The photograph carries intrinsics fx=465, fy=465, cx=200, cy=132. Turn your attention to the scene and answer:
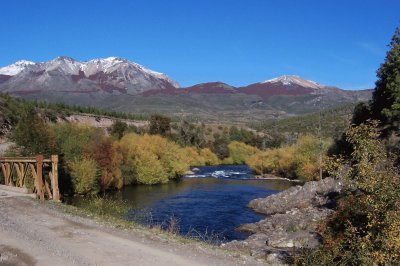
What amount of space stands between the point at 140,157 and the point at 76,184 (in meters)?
19.3

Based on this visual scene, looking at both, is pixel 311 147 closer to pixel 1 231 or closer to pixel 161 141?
pixel 161 141

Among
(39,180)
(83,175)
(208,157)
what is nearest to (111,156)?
(83,175)

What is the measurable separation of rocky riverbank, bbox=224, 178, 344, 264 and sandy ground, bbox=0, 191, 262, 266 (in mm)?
2947

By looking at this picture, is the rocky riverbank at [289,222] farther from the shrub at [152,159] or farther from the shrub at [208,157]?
the shrub at [208,157]

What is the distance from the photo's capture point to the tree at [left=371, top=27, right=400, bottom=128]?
42.1 metres

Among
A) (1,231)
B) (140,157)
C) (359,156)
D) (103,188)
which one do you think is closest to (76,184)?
(103,188)

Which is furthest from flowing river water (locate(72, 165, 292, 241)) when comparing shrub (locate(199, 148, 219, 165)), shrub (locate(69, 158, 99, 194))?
shrub (locate(199, 148, 219, 165))

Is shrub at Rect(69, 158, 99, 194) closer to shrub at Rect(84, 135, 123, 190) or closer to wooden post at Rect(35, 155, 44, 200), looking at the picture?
shrub at Rect(84, 135, 123, 190)

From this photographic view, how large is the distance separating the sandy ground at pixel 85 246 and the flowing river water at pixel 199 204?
10706 millimetres

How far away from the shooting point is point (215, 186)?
6675cm

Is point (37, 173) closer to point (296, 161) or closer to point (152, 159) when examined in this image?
point (152, 159)

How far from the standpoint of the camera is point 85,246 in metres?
12.7

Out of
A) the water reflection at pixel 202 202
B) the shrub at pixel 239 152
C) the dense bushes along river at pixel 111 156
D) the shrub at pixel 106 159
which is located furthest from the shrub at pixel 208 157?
the shrub at pixel 106 159

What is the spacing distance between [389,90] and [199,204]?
21753mm
